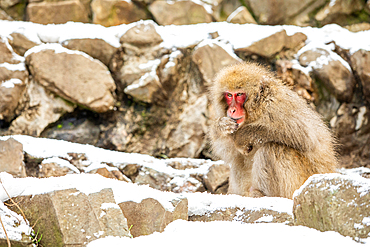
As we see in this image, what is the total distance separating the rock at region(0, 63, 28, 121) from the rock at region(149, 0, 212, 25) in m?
2.55

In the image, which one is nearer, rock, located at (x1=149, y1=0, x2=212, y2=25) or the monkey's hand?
the monkey's hand

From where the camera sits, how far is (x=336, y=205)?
4.37 feet

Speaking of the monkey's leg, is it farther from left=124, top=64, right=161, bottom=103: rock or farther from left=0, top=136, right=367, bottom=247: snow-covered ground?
left=124, top=64, right=161, bottom=103: rock

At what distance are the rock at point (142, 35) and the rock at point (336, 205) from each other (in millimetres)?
3862

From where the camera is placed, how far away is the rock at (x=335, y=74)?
469 cm

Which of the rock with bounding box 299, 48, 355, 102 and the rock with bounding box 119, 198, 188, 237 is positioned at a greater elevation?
the rock with bounding box 299, 48, 355, 102

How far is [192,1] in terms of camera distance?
5980 millimetres

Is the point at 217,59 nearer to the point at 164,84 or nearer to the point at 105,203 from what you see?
the point at 164,84

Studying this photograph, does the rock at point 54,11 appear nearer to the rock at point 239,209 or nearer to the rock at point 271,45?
the rock at point 271,45

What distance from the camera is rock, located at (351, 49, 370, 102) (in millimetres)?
4594

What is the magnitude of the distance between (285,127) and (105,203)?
1631 millimetres

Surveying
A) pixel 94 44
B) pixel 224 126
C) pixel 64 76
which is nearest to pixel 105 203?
pixel 224 126

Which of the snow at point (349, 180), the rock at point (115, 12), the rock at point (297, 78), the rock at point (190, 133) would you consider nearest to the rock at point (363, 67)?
the rock at point (297, 78)

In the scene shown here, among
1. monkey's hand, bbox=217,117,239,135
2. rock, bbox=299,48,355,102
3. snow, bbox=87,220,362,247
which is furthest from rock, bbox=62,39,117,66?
snow, bbox=87,220,362,247
